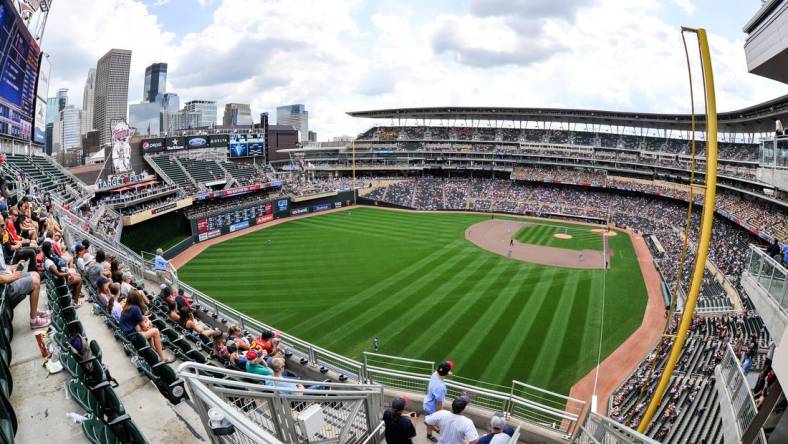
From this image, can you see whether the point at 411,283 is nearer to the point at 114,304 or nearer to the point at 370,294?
the point at 370,294

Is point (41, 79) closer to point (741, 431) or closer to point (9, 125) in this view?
point (9, 125)

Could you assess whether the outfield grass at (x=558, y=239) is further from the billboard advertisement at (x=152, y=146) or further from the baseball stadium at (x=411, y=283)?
the billboard advertisement at (x=152, y=146)

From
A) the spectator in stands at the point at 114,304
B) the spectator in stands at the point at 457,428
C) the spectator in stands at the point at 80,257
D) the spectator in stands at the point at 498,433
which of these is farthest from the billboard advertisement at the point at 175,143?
the spectator in stands at the point at 498,433

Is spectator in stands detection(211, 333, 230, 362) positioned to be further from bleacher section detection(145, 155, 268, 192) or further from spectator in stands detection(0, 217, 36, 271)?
bleacher section detection(145, 155, 268, 192)

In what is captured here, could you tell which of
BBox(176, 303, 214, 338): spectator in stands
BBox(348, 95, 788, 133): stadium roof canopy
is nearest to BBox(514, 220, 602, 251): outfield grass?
BBox(348, 95, 788, 133): stadium roof canopy

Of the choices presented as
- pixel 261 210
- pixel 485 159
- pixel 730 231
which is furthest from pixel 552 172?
pixel 261 210

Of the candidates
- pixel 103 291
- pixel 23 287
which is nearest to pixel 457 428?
pixel 23 287
